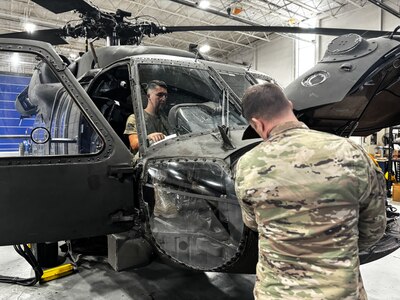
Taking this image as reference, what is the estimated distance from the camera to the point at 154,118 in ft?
9.14

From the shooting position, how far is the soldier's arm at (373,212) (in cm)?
138

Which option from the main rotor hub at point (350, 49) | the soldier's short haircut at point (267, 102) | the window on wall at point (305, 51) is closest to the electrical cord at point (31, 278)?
the soldier's short haircut at point (267, 102)

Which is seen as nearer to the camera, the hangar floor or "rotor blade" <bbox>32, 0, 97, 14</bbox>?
the hangar floor

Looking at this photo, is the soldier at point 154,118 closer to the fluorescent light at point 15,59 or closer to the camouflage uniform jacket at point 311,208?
the fluorescent light at point 15,59

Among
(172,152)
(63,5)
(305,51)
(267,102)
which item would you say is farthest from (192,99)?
(305,51)

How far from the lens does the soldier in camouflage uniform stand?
129 centimetres

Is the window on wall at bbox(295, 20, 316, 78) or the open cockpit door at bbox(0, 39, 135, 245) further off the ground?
the window on wall at bbox(295, 20, 316, 78)

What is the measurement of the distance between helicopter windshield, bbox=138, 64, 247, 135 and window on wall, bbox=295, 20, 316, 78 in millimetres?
13026

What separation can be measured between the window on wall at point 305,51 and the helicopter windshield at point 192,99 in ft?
42.7

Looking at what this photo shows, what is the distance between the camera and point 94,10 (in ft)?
13.5

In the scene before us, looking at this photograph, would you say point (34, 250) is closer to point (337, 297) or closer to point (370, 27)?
point (337, 297)

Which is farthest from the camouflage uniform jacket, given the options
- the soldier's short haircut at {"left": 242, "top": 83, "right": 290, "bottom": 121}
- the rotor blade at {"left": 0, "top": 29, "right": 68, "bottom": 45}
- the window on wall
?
the window on wall

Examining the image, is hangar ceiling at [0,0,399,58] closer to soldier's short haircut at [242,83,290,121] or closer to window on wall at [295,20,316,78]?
window on wall at [295,20,316,78]

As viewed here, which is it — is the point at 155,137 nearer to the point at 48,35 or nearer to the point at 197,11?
the point at 48,35
